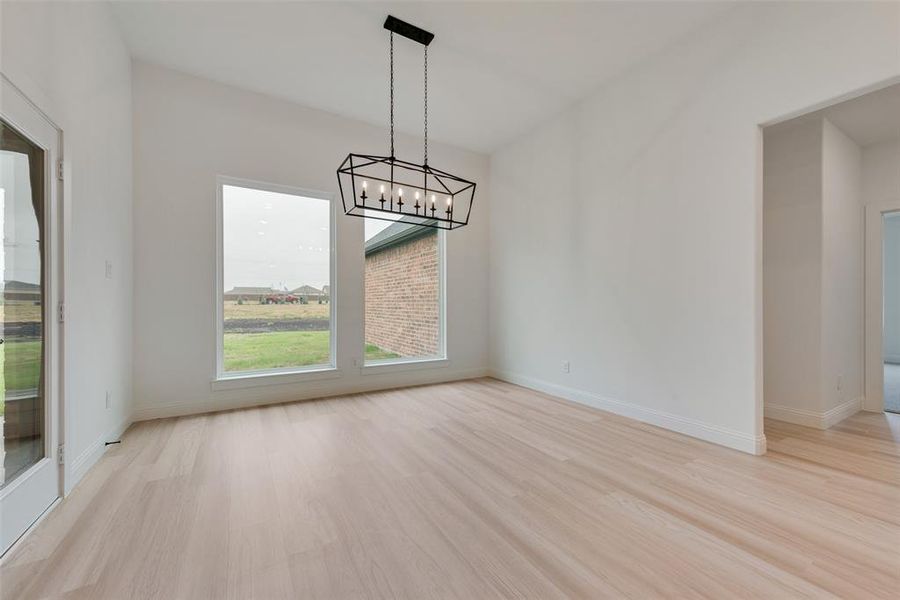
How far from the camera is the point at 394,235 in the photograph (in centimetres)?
494

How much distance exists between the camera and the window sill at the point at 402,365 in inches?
173

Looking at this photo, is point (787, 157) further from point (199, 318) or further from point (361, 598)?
point (199, 318)

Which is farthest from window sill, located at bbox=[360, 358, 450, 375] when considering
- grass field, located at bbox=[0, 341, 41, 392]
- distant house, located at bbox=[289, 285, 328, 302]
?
grass field, located at bbox=[0, 341, 41, 392]

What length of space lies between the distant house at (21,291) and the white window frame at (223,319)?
1.79 m

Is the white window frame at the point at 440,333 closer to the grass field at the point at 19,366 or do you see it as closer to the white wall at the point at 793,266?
the grass field at the point at 19,366

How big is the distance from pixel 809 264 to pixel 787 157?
1.02 m

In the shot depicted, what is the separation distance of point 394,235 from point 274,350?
2.09 metres

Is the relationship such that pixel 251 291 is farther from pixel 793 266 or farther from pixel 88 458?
pixel 793 266

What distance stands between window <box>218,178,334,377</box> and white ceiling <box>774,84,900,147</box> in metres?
4.54

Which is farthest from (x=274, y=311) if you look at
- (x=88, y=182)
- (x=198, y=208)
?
(x=88, y=182)

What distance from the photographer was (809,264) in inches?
129

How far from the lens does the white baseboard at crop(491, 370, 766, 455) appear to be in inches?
103

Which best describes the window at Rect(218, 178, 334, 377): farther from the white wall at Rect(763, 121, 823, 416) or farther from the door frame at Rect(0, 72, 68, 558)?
the white wall at Rect(763, 121, 823, 416)

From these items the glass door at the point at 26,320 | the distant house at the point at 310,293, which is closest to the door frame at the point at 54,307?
the glass door at the point at 26,320
